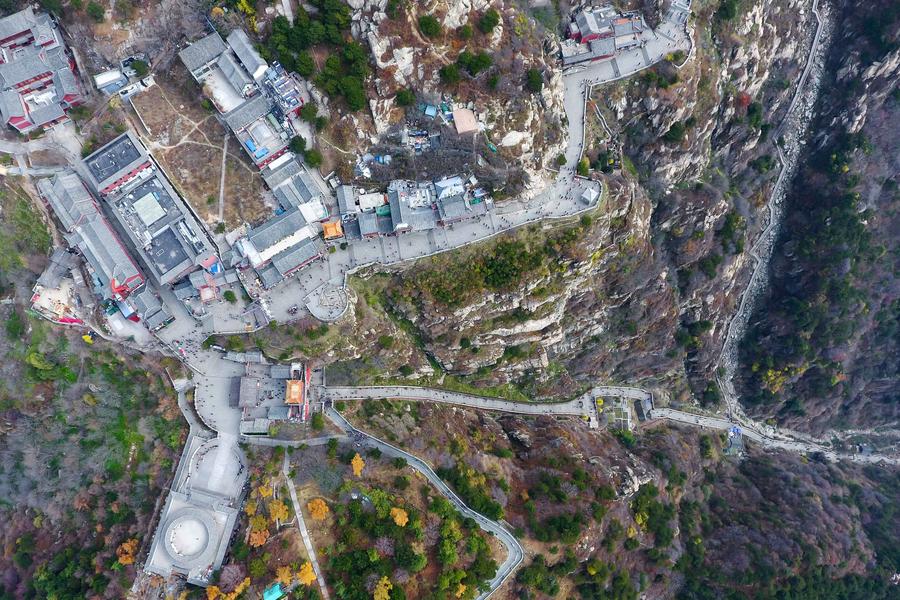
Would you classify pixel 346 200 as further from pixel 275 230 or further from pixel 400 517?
pixel 400 517

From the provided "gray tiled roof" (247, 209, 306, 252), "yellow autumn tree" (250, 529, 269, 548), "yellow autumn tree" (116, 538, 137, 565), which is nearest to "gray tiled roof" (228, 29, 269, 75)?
"gray tiled roof" (247, 209, 306, 252)

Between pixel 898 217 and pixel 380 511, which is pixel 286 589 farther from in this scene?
pixel 898 217

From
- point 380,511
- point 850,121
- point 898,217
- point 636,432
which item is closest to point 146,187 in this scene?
point 380,511

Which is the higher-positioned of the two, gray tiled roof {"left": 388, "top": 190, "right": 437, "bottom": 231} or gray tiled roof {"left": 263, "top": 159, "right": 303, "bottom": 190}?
gray tiled roof {"left": 263, "top": 159, "right": 303, "bottom": 190}

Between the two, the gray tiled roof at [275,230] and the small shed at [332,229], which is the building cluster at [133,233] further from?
the small shed at [332,229]

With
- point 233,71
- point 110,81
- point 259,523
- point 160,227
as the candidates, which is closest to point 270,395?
point 259,523

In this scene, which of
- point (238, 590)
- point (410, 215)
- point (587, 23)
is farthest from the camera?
point (587, 23)

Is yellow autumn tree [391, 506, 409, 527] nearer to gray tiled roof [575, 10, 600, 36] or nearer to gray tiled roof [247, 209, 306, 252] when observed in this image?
gray tiled roof [247, 209, 306, 252]
